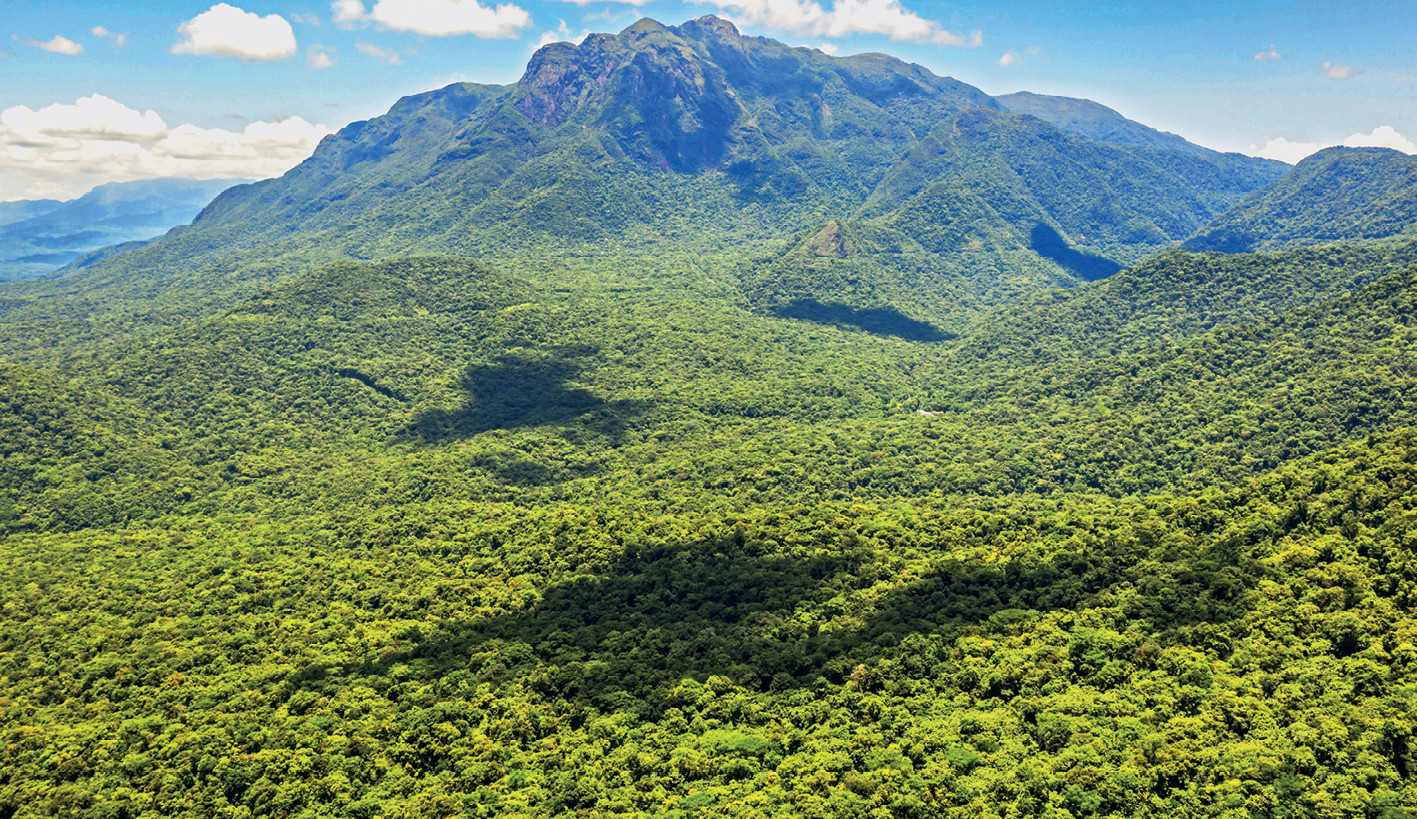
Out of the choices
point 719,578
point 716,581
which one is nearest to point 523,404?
point 719,578

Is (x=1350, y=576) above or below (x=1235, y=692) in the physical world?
above

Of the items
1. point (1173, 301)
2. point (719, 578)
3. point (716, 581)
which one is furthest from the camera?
point (1173, 301)

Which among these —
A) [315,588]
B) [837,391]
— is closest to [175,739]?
[315,588]

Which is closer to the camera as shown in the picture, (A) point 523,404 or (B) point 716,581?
(B) point 716,581

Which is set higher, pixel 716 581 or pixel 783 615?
pixel 716 581

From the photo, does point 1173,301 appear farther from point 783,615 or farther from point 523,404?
point 783,615

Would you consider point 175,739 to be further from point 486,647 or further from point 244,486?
point 244,486

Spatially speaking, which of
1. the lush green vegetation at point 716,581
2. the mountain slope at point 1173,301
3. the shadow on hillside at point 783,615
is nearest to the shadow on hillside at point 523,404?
the lush green vegetation at point 716,581
